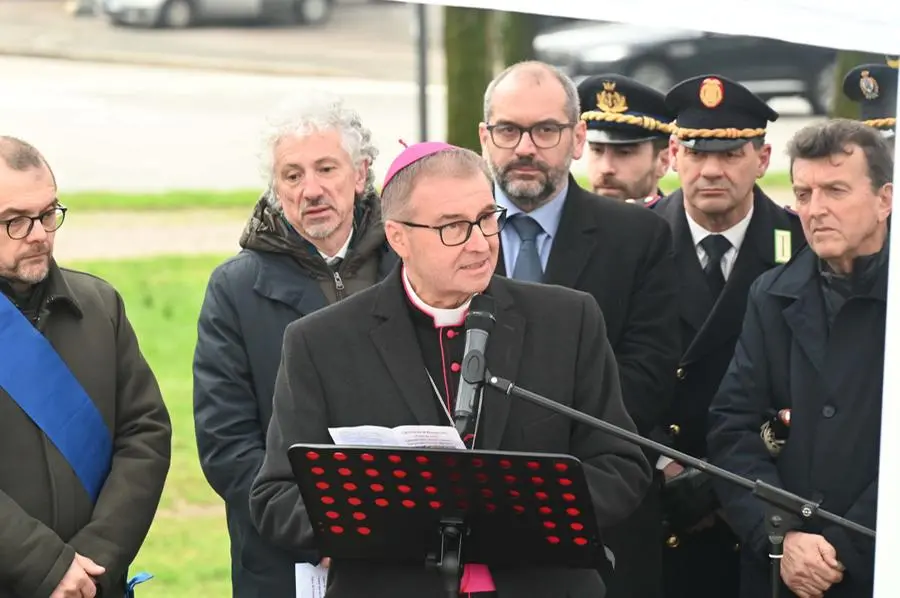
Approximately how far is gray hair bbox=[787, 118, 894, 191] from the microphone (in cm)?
143

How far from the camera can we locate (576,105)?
5320 mm

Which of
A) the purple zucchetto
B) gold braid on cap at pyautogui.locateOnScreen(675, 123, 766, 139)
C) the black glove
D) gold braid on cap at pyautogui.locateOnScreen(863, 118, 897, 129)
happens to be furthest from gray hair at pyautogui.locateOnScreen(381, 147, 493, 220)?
gold braid on cap at pyautogui.locateOnScreen(863, 118, 897, 129)

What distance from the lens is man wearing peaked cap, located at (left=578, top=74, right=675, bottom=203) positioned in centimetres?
654

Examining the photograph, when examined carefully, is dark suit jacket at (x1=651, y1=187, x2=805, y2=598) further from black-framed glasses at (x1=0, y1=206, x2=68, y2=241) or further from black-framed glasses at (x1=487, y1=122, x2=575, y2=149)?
black-framed glasses at (x1=0, y1=206, x2=68, y2=241)

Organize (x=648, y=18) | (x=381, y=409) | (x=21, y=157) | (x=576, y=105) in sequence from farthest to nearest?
(x=576, y=105)
(x=21, y=157)
(x=381, y=409)
(x=648, y=18)

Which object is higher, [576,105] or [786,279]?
[576,105]

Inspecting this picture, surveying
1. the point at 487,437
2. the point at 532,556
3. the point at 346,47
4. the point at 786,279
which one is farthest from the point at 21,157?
the point at 346,47

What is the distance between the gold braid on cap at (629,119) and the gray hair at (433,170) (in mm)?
2432

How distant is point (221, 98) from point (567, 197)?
13763 millimetres

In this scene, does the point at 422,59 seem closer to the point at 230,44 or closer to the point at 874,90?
the point at 874,90

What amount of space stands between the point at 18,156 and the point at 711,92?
98.5 inches

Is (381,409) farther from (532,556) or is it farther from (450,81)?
(450,81)

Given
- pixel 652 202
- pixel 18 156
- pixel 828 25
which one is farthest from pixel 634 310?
pixel 18 156

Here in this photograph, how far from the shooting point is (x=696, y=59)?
17.6m
